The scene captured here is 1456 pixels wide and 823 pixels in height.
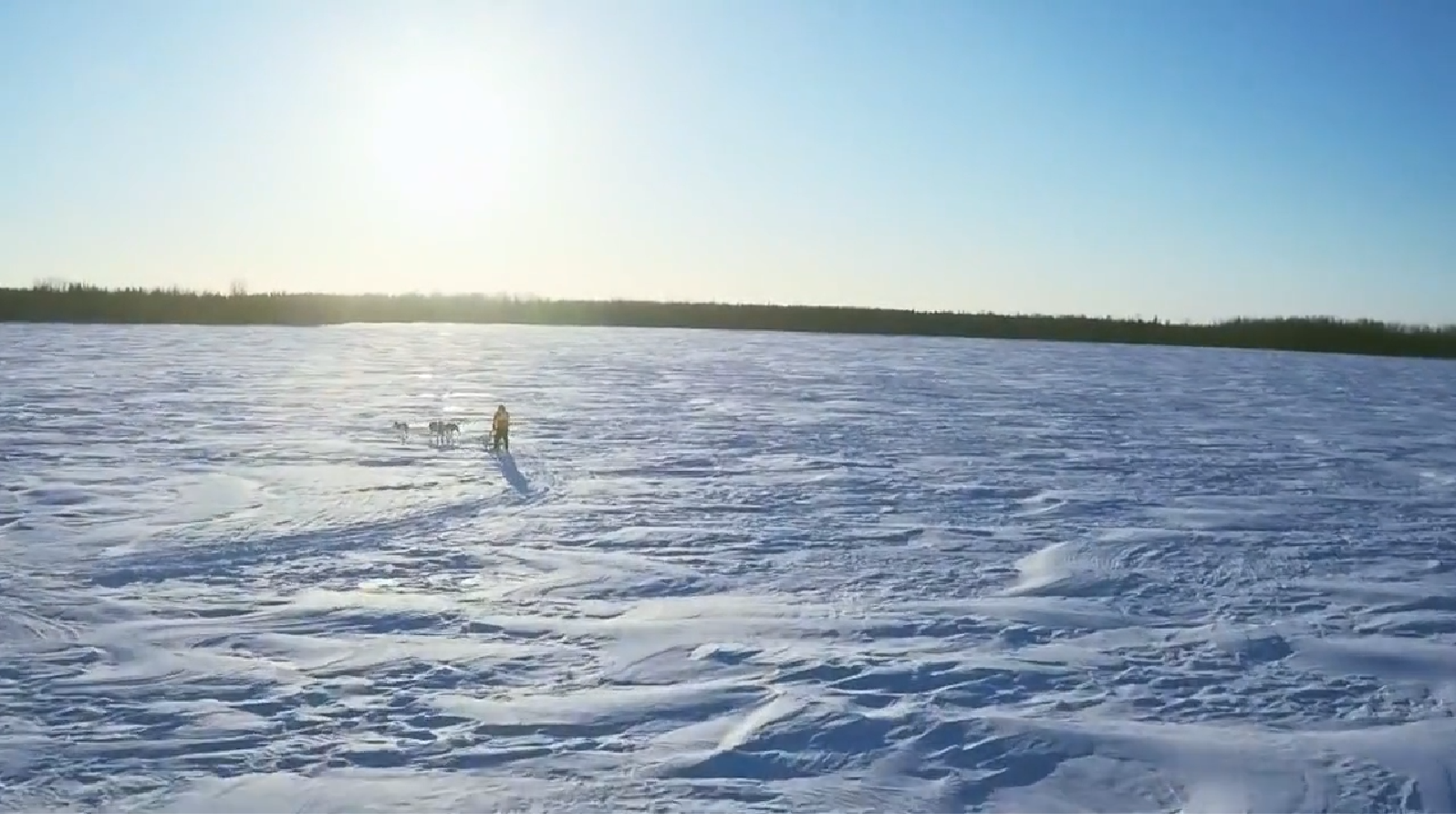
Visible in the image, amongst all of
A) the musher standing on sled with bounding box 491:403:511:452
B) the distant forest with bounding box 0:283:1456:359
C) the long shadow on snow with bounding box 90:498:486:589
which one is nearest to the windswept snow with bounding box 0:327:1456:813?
the long shadow on snow with bounding box 90:498:486:589

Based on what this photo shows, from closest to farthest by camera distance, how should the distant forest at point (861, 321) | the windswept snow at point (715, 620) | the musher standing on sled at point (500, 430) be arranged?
1. the windswept snow at point (715, 620)
2. the musher standing on sled at point (500, 430)
3. the distant forest at point (861, 321)

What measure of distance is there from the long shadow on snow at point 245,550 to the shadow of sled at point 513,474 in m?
1.24

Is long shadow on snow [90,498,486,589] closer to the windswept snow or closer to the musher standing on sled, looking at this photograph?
the windswept snow

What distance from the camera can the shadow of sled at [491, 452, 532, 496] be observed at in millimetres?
9180

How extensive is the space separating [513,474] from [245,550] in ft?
11.2

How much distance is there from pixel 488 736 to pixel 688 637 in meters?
1.38

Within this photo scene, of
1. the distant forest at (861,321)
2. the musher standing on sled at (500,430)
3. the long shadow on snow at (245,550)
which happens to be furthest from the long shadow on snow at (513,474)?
the distant forest at (861,321)

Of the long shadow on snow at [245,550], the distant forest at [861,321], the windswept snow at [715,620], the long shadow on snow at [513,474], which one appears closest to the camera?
the windswept snow at [715,620]

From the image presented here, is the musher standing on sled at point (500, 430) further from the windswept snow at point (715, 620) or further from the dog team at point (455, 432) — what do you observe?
the windswept snow at point (715, 620)

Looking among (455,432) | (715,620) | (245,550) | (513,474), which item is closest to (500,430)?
(513,474)

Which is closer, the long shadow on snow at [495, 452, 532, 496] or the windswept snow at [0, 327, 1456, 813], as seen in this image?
the windswept snow at [0, 327, 1456, 813]

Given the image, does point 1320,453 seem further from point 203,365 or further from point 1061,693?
point 203,365

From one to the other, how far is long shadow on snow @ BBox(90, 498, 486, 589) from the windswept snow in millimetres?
40

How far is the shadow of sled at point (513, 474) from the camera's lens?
918cm
